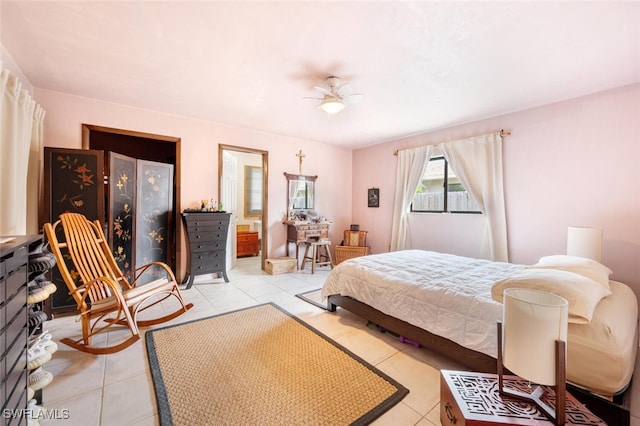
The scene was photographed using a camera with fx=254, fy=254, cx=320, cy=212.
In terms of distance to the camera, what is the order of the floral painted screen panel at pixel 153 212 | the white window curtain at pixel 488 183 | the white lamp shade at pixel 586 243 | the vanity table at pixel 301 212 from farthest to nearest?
1. the vanity table at pixel 301 212
2. the white window curtain at pixel 488 183
3. the floral painted screen panel at pixel 153 212
4. the white lamp shade at pixel 586 243

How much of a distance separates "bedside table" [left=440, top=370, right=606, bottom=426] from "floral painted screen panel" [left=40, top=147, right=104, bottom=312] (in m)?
3.64

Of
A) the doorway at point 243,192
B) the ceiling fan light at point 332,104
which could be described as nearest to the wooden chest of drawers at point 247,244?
the doorway at point 243,192

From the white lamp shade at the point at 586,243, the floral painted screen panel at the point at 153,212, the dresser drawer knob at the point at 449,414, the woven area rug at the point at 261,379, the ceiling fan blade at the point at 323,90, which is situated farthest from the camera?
the floral painted screen panel at the point at 153,212

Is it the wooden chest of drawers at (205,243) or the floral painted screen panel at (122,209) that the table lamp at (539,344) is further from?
the floral painted screen panel at (122,209)

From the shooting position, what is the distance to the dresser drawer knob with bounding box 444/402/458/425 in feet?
3.86

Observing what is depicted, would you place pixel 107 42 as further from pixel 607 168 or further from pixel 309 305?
pixel 607 168

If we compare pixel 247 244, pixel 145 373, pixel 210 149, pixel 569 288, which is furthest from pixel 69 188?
pixel 569 288

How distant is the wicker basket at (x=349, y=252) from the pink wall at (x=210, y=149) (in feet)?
2.00

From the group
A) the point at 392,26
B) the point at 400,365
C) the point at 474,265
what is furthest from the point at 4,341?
the point at 474,265

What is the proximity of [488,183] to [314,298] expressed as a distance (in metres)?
2.98

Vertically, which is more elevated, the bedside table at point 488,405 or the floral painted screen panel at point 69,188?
the floral painted screen panel at point 69,188

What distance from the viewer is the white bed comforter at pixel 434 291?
174 cm

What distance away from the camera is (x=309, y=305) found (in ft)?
10.2

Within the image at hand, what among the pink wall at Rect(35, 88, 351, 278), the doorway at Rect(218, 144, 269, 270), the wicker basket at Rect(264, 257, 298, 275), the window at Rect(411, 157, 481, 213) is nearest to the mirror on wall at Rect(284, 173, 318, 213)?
the pink wall at Rect(35, 88, 351, 278)
